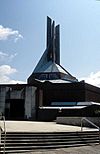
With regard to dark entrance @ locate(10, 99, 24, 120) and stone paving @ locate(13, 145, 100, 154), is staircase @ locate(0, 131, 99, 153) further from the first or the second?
dark entrance @ locate(10, 99, 24, 120)

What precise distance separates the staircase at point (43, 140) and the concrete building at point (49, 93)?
25537 mm

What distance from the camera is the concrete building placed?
148 ft

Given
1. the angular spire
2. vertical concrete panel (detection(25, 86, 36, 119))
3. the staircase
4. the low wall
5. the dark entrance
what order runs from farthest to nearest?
the angular spire < the dark entrance < vertical concrete panel (detection(25, 86, 36, 119)) < the low wall < the staircase

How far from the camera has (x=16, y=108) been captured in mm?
45125

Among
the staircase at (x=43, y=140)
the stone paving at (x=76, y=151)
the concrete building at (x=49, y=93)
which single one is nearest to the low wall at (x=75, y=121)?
the staircase at (x=43, y=140)

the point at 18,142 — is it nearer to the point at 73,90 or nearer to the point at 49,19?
the point at 73,90

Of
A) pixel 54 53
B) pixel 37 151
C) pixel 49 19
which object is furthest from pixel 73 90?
pixel 37 151

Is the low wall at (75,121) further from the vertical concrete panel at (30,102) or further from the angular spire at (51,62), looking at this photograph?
the angular spire at (51,62)

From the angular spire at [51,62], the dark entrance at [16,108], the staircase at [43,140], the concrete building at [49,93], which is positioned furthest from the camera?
the angular spire at [51,62]

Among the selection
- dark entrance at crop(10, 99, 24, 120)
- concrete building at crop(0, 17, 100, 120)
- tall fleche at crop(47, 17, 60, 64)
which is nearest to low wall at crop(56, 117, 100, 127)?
concrete building at crop(0, 17, 100, 120)

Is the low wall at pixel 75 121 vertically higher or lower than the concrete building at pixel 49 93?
lower

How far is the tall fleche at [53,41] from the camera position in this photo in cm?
7631

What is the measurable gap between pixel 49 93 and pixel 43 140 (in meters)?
39.8

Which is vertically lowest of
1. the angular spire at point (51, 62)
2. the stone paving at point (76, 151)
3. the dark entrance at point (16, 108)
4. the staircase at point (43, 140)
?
the stone paving at point (76, 151)
